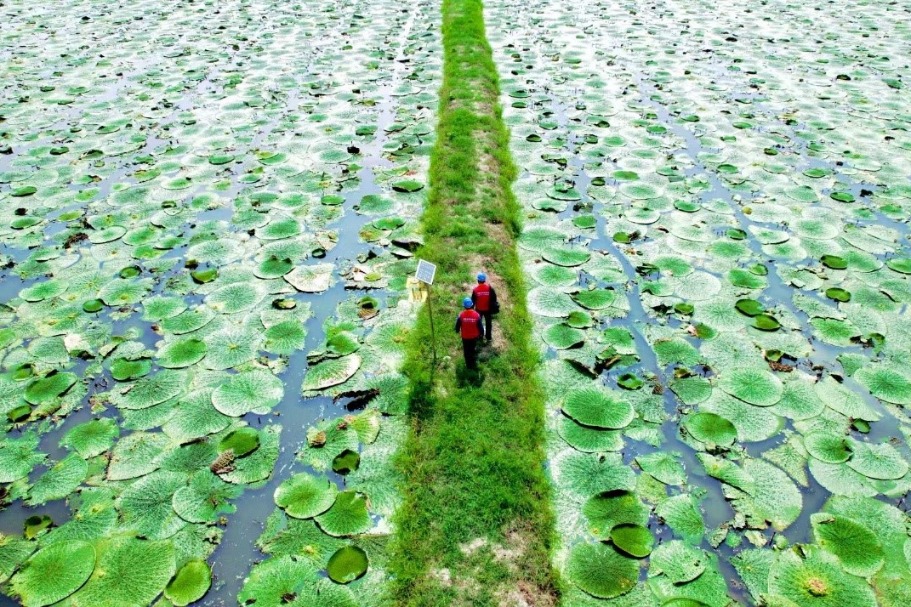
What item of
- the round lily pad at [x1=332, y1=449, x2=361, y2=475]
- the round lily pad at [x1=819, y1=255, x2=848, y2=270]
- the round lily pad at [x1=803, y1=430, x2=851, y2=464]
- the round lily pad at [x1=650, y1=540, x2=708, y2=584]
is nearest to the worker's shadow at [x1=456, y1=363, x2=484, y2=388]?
the round lily pad at [x1=332, y1=449, x2=361, y2=475]

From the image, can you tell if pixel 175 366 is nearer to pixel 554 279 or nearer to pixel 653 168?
pixel 554 279

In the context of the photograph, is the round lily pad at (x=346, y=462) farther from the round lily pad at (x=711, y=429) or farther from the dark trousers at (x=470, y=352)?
the round lily pad at (x=711, y=429)

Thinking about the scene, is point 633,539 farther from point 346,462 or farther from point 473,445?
point 346,462

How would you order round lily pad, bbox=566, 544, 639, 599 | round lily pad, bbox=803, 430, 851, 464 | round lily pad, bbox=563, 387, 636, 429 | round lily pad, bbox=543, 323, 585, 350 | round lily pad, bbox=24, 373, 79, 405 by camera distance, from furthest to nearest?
1. round lily pad, bbox=543, 323, 585, 350
2. round lily pad, bbox=24, 373, 79, 405
3. round lily pad, bbox=563, 387, 636, 429
4. round lily pad, bbox=803, 430, 851, 464
5. round lily pad, bbox=566, 544, 639, 599

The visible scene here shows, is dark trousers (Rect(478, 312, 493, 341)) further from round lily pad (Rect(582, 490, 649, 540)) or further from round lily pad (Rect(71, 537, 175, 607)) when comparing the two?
round lily pad (Rect(71, 537, 175, 607))

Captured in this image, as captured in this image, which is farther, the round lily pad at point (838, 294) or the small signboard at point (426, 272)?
the round lily pad at point (838, 294)

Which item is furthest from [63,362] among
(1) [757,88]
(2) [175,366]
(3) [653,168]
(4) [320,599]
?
(1) [757,88]

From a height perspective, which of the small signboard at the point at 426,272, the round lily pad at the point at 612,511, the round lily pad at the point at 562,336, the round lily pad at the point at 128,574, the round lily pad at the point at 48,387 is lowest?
the round lily pad at the point at 612,511

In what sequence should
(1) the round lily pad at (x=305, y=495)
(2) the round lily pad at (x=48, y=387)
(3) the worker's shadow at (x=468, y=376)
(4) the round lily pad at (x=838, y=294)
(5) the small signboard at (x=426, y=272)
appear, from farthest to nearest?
(4) the round lily pad at (x=838, y=294)
(3) the worker's shadow at (x=468, y=376)
(2) the round lily pad at (x=48, y=387)
(5) the small signboard at (x=426, y=272)
(1) the round lily pad at (x=305, y=495)

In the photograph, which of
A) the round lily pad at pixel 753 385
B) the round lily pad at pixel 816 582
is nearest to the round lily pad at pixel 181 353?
the round lily pad at pixel 753 385
